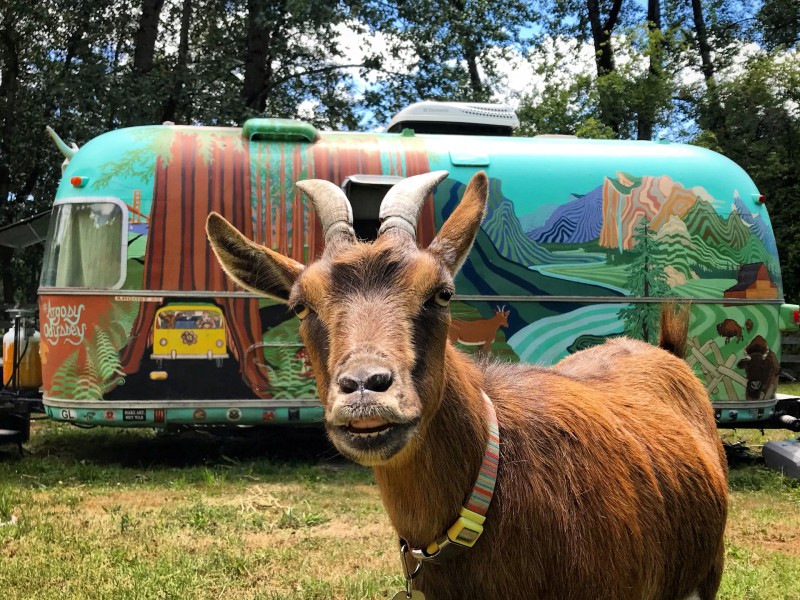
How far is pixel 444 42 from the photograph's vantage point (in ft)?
55.2

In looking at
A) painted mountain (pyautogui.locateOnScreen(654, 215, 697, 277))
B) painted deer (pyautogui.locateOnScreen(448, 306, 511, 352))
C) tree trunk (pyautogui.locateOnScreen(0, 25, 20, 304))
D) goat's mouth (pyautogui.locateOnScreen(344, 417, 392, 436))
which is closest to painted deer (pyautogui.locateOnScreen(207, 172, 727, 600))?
goat's mouth (pyautogui.locateOnScreen(344, 417, 392, 436))

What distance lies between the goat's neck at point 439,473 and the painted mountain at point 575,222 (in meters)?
5.89

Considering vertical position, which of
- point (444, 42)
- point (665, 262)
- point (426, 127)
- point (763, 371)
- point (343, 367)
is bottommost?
point (763, 371)

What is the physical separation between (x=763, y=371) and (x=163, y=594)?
289 inches

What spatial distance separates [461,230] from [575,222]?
5.75m

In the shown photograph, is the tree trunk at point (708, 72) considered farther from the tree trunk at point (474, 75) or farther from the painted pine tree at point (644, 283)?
the painted pine tree at point (644, 283)

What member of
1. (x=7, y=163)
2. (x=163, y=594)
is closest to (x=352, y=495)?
(x=163, y=594)

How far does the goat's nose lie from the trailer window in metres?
6.22

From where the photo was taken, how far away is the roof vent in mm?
9594

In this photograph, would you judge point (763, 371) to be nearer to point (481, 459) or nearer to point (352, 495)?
point (352, 495)

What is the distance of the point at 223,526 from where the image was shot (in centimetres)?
602

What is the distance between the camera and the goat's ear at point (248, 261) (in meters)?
2.98

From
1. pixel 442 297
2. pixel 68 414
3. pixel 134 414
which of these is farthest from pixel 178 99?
pixel 442 297

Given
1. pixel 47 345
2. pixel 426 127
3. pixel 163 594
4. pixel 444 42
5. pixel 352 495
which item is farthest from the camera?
pixel 444 42
